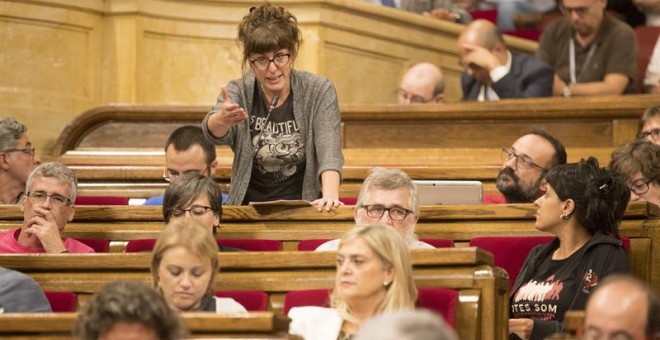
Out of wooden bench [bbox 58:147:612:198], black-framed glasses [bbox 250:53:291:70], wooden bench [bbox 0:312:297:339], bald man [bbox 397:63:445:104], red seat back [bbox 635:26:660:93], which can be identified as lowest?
wooden bench [bbox 0:312:297:339]

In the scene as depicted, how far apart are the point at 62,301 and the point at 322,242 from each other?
63 centimetres

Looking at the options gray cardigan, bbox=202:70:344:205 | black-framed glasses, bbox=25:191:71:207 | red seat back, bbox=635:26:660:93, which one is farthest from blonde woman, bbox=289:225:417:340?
red seat back, bbox=635:26:660:93

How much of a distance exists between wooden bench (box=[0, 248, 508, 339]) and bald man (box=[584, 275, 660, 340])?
54 centimetres

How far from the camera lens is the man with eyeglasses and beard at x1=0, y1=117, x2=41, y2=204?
3941 millimetres

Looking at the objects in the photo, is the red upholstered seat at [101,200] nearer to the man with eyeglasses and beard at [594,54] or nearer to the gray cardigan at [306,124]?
the gray cardigan at [306,124]

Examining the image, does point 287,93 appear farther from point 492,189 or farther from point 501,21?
point 501,21

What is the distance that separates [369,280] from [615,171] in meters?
1.11

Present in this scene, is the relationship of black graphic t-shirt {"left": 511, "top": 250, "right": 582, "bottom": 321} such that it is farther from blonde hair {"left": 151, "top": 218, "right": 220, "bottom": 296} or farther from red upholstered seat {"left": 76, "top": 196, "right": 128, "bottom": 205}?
red upholstered seat {"left": 76, "top": 196, "right": 128, "bottom": 205}

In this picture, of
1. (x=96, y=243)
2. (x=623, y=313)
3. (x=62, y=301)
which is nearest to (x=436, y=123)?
(x=96, y=243)

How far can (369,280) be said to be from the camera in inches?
96.7

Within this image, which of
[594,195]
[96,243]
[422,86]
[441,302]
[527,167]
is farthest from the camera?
[422,86]

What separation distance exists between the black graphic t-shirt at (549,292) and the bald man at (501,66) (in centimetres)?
193

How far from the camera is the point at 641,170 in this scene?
3400 millimetres

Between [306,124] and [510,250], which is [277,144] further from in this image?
[510,250]
